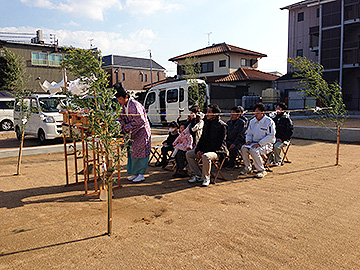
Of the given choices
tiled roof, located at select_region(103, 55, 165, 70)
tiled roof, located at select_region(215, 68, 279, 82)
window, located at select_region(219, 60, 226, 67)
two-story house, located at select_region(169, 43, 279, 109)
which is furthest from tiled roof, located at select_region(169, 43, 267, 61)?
tiled roof, located at select_region(103, 55, 165, 70)

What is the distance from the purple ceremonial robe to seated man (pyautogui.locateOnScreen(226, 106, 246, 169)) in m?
2.06

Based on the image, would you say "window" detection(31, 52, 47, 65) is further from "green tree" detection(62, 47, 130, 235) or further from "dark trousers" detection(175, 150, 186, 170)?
"green tree" detection(62, 47, 130, 235)

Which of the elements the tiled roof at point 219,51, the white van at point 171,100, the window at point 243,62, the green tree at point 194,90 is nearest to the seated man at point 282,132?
the green tree at point 194,90

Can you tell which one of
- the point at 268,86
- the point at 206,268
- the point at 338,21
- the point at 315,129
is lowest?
the point at 206,268

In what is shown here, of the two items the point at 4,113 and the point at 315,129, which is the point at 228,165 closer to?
the point at 315,129

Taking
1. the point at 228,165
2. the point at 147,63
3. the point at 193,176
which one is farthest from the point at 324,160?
the point at 147,63

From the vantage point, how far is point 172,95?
15.1 metres

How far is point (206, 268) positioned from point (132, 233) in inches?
45.2

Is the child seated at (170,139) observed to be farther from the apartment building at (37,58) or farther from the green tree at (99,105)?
the apartment building at (37,58)

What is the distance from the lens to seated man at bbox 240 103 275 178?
6184 millimetres

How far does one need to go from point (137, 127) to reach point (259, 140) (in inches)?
104

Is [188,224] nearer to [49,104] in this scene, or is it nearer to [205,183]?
[205,183]

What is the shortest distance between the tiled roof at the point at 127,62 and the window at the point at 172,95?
88.9 ft

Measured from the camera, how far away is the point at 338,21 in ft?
78.2
